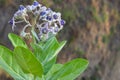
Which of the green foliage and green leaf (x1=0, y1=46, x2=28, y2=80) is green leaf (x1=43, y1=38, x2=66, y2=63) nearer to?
the green foliage

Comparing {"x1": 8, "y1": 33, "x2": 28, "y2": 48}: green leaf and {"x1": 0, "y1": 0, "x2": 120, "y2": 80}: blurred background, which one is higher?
{"x1": 8, "y1": 33, "x2": 28, "y2": 48}: green leaf

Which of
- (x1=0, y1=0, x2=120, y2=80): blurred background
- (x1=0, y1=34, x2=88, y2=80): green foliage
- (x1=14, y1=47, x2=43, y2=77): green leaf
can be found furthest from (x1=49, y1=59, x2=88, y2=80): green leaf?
(x1=0, y1=0, x2=120, y2=80): blurred background

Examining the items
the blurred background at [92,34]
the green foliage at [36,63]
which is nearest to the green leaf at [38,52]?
the green foliage at [36,63]

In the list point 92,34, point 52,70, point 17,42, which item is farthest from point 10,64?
point 92,34

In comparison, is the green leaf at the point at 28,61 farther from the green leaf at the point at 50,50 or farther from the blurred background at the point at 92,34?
the blurred background at the point at 92,34

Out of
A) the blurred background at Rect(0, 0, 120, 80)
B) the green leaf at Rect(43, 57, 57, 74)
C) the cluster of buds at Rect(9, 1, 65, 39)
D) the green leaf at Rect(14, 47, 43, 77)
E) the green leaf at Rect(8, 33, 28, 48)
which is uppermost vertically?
the cluster of buds at Rect(9, 1, 65, 39)

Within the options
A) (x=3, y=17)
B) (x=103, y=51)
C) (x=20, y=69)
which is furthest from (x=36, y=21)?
(x=103, y=51)
